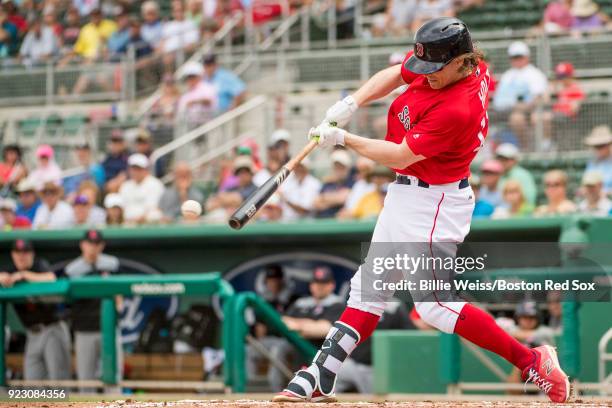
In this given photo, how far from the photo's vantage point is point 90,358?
892 centimetres

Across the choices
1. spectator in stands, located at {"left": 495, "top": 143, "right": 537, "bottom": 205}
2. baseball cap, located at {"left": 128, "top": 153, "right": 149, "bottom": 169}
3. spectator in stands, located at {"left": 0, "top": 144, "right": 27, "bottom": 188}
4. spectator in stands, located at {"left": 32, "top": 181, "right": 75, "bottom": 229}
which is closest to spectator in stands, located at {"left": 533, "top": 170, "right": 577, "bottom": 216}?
spectator in stands, located at {"left": 495, "top": 143, "right": 537, "bottom": 205}

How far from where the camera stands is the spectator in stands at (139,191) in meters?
10.5

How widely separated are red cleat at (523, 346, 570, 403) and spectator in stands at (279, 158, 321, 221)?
15.7ft

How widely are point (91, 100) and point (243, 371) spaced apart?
631 centimetres

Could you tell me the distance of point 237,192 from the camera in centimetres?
1015

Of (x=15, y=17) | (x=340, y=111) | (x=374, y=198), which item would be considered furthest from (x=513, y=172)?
(x=15, y=17)

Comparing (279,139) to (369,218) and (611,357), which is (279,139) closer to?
(369,218)

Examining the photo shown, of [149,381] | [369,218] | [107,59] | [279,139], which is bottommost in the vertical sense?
[149,381]

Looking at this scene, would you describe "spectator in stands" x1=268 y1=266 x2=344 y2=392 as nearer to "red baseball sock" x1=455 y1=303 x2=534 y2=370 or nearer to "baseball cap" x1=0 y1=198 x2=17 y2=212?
"baseball cap" x1=0 y1=198 x2=17 y2=212

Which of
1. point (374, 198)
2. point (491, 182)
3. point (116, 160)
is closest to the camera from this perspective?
point (491, 182)

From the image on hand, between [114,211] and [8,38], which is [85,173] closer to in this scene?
[114,211]

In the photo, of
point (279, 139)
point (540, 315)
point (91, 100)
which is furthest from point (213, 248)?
point (91, 100)

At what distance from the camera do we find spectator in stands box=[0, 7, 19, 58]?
1586 cm

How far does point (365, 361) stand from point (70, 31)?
27.0 feet
